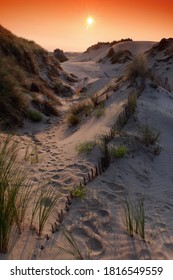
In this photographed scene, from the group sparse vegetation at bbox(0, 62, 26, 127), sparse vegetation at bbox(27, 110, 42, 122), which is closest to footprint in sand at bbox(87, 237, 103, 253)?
sparse vegetation at bbox(0, 62, 26, 127)

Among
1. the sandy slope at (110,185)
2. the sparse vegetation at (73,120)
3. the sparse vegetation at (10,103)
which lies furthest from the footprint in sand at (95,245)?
the sparse vegetation at (73,120)

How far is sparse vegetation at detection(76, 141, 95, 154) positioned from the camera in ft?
19.1

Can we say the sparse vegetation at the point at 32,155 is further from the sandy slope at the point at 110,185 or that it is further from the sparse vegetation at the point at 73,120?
the sparse vegetation at the point at 73,120

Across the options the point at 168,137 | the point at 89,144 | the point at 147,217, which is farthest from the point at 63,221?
the point at 168,137

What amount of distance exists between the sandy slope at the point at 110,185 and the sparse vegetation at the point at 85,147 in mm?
Result: 108

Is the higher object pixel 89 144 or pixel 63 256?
pixel 89 144

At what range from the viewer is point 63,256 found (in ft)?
10.2

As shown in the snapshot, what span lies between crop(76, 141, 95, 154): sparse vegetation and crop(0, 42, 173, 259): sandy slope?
0.11 m

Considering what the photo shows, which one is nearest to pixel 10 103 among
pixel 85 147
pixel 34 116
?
pixel 34 116

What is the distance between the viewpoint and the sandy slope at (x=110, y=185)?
10.8 feet

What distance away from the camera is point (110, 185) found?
474 centimetres
